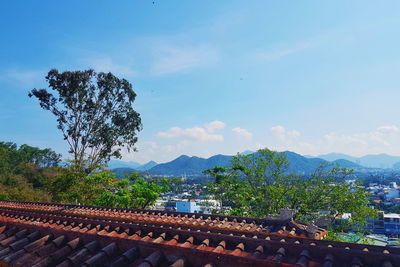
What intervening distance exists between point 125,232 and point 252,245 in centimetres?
169

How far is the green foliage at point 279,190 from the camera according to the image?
37.7ft

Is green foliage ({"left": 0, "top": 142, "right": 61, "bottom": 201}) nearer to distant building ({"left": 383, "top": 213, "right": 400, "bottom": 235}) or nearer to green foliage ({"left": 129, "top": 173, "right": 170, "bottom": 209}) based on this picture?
green foliage ({"left": 129, "top": 173, "right": 170, "bottom": 209})

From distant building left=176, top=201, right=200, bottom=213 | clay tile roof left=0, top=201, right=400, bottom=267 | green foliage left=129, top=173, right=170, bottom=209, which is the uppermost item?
clay tile roof left=0, top=201, right=400, bottom=267

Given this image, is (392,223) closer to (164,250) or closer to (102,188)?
(102,188)

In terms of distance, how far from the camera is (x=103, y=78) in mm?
20766

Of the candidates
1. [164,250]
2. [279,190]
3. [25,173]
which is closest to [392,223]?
[279,190]

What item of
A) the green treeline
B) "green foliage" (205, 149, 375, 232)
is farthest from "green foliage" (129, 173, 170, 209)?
"green foliage" (205, 149, 375, 232)

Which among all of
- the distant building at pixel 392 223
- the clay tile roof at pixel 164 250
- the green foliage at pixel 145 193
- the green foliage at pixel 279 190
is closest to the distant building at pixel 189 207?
the green foliage at pixel 145 193

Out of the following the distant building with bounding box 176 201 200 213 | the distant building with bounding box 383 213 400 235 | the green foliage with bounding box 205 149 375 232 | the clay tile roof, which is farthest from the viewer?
the distant building with bounding box 383 213 400 235

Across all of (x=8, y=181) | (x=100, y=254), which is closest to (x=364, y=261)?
(x=100, y=254)

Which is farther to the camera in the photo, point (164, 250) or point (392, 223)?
point (392, 223)

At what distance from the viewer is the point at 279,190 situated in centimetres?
1181

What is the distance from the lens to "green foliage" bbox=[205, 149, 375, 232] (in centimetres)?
1150

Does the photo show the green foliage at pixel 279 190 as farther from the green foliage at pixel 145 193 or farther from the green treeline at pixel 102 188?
the green treeline at pixel 102 188
